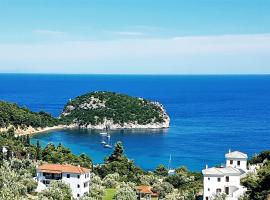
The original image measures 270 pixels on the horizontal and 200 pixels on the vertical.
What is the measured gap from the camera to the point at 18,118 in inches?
5059

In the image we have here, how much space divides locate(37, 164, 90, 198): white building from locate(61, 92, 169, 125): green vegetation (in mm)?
90880

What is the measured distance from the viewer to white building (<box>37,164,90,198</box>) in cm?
5175

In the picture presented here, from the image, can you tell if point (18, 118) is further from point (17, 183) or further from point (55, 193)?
point (55, 193)

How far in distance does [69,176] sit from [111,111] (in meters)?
93.8

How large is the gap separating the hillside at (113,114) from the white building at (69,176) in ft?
296

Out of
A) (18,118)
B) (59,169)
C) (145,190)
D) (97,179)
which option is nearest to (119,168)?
(97,179)

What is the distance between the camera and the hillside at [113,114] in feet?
475

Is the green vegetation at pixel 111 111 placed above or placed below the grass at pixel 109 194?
above

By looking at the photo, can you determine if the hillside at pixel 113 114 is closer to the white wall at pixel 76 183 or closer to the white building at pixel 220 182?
the white wall at pixel 76 183

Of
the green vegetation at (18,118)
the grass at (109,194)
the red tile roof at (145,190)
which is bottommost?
the grass at (109,194)

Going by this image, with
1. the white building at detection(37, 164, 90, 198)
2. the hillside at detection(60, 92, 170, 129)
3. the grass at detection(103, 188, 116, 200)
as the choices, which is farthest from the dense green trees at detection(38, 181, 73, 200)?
the hillside at detection(60, 92, 170, 129)

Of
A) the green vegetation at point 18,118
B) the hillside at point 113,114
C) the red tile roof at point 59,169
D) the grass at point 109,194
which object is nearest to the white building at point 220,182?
the grass at point 109,194

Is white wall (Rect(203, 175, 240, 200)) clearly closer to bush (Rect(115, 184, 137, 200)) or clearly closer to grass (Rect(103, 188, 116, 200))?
bush (Rect(115, 184, 137, 200))

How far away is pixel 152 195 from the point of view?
5394cm
